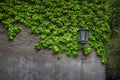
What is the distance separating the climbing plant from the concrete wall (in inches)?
7.5

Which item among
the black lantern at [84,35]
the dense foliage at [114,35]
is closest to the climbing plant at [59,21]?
the black lantern at [84,35]

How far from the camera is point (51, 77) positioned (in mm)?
6766

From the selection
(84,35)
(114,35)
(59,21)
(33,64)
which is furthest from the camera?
(114,35)

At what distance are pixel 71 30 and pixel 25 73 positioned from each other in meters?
2.07

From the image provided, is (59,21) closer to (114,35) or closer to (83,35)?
(83,35)

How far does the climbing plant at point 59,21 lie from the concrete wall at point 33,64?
19cm

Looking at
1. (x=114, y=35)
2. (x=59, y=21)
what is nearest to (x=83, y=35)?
(x=59, y=21)

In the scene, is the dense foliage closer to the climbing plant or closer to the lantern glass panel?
the climbing plant

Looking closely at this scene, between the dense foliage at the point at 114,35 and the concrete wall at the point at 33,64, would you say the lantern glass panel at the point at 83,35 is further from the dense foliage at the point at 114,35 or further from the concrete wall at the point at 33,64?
the dense foliage at the point at 114,35

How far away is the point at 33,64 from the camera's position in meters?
6.76

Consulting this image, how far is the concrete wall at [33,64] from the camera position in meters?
6.64

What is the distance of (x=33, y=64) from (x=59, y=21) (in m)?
1.67

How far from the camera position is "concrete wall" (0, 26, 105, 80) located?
6645 millimetres

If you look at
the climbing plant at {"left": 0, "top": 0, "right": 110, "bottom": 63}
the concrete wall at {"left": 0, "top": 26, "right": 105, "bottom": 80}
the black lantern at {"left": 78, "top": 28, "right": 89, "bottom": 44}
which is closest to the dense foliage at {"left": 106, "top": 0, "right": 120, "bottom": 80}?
the climbing plant at {"left": 0, "top": 0, "right": 110, "bottom": 63}
